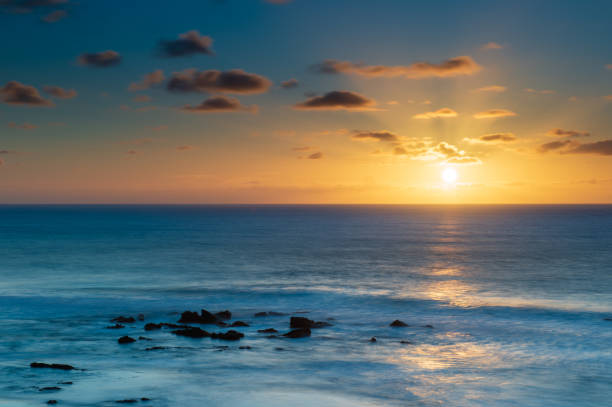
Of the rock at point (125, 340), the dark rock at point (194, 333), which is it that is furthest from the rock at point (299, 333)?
the rock at point (125, 340)

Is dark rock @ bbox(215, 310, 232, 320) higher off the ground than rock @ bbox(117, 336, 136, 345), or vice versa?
rock @ bbox(117, 336, 136, 345)

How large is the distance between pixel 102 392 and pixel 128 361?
14.1 ft

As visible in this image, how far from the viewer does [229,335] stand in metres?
27.9

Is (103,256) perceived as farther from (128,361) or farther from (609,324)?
(609,324)

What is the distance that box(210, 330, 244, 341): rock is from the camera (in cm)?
2767

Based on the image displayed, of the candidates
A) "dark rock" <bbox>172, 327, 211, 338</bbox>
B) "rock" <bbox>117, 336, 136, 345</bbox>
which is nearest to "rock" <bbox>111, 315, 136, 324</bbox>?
"dark rock" <bbox>172, 327, 211, 338</bbox>

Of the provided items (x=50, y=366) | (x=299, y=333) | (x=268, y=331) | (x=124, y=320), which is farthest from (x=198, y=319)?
(x=50, y=366)

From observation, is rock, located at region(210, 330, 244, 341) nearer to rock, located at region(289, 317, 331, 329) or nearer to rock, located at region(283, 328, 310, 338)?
rock, located at region(283, 328, 310, 338)

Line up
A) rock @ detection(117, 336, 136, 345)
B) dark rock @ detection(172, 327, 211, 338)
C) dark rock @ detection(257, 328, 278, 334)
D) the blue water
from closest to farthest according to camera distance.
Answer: the blue water < rock @ detection(117, 336, 136, 345) < dark rock @ detection(172, 327, 211, 338) < dark rock @ detection(257, 328, 278, 334)

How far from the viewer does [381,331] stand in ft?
101

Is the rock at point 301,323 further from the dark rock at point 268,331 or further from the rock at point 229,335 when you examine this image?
the rock at point 229,335

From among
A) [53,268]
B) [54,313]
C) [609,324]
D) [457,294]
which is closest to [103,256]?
[53,268]

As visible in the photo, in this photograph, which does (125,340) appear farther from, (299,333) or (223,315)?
(299,333)

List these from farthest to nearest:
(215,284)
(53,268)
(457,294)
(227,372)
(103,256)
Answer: (103,256)
(53,268)
(215,284)
(457,294)
(227,372)
